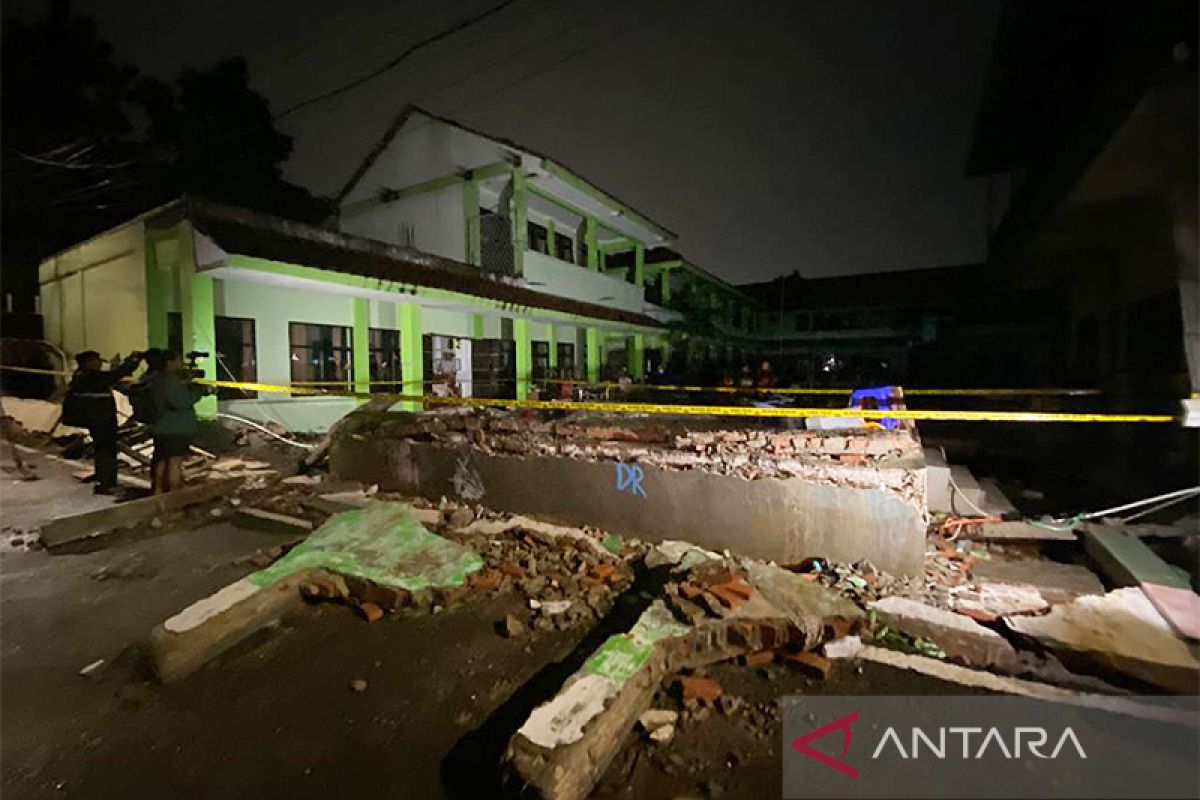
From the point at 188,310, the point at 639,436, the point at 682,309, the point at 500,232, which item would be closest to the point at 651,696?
the point at 639,436

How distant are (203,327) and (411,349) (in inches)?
170

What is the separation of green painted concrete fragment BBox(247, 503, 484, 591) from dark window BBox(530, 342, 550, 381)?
13563 mm

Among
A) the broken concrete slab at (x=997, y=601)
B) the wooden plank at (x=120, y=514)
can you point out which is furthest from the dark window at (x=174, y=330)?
the broken concrete slab at (x=997, y=601)

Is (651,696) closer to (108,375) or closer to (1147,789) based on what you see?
(1147,789)

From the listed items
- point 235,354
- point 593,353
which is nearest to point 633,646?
point 235,354

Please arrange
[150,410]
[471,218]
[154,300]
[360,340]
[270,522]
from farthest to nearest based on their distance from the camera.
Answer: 1. [471,218]
2. [360,340]
3. [154,300]
4. [150,410]
5. [270,522]

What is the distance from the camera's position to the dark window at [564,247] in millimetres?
20062

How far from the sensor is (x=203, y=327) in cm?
923

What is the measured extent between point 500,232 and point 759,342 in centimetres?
2490

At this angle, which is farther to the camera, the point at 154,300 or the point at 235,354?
the point at 235,354

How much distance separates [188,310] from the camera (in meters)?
9.06

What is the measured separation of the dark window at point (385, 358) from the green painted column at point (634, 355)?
38.2 ft

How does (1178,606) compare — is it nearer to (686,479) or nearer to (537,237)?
(686,479)

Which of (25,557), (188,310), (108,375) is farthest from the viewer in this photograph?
(188,310)
